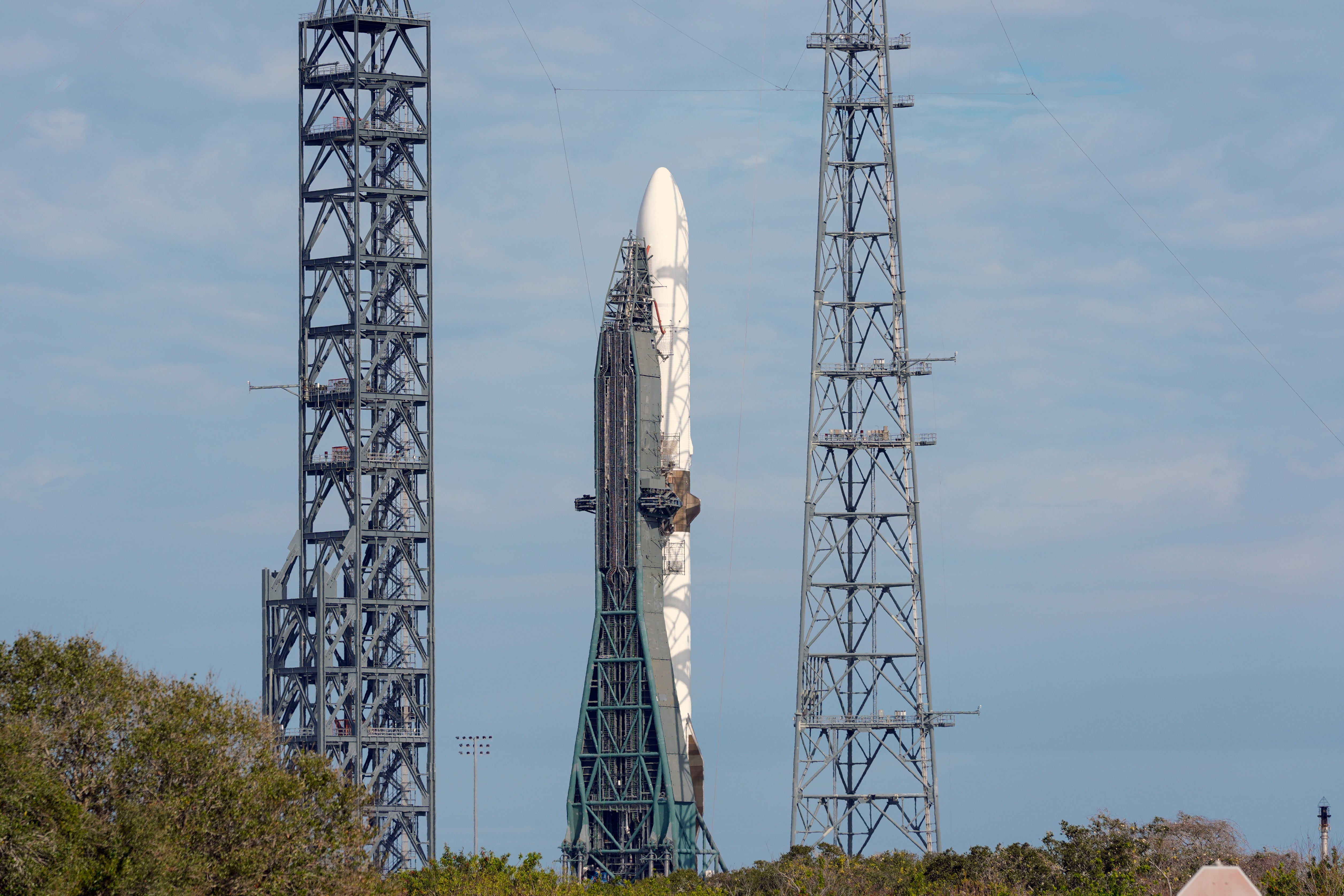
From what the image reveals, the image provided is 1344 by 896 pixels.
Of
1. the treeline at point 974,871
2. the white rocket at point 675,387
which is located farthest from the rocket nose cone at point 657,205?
the treeline at point 974,871

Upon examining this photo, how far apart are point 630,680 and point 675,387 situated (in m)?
15.5

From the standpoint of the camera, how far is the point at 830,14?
93.3 metres

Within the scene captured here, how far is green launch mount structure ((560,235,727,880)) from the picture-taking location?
101 m

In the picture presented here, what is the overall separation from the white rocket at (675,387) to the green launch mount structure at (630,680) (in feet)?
4.26

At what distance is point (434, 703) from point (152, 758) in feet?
156

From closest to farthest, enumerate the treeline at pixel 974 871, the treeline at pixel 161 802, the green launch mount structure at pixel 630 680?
the treeline at pixel 161 802 < the treeline at pixel 974 871 < the green launch mount structure at pixel 630 680

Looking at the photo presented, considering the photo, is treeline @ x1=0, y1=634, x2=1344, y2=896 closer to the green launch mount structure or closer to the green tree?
the green tree

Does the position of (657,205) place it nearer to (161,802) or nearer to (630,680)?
(630,680)

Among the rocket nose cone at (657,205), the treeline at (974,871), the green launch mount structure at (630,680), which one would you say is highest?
the rocket nose cone at (657,205)

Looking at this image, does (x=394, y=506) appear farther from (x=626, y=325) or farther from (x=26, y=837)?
(x=26, y=837)

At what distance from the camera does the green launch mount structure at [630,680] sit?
331 feet

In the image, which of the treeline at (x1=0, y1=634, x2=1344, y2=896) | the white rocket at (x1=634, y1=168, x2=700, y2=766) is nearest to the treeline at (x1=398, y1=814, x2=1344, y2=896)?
the treeline at (x1=0, y1=634, x2=1344, y2=896)

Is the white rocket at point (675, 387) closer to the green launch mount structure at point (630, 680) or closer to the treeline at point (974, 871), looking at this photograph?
the green launch mount structure at point (630, 680)

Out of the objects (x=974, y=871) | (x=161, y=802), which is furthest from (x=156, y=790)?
(x=974, y=871)
